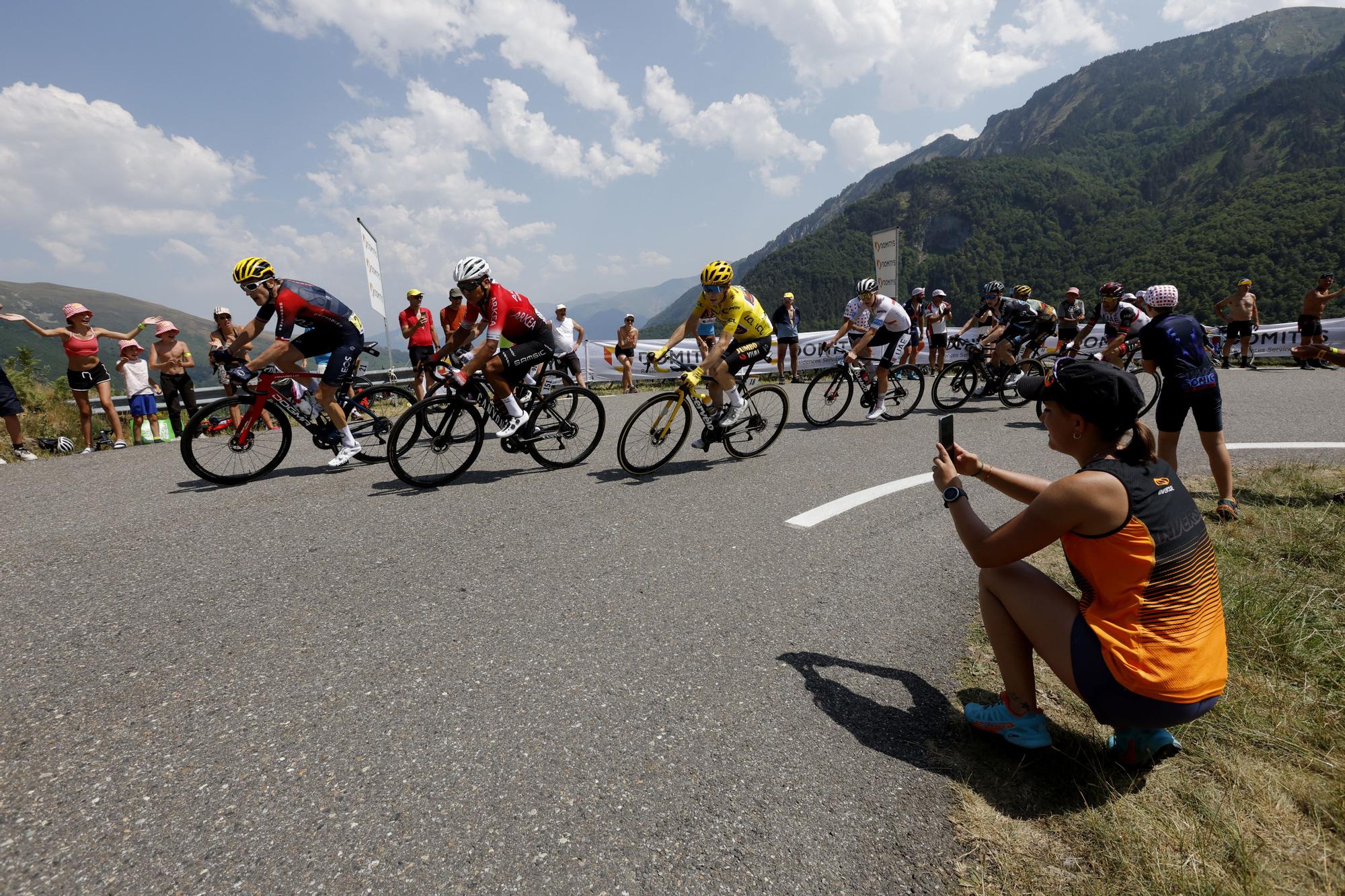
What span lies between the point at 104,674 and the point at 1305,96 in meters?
259

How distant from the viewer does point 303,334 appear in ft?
20.6

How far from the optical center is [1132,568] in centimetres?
198

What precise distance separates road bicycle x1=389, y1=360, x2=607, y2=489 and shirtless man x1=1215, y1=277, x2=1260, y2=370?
17037 millimetres

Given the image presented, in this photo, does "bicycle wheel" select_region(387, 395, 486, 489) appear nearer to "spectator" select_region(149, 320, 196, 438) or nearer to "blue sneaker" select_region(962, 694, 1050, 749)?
"blue sneaker" select_region(962, 694, 1050, 749)

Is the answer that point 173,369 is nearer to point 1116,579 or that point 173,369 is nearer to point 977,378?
point 1116,579

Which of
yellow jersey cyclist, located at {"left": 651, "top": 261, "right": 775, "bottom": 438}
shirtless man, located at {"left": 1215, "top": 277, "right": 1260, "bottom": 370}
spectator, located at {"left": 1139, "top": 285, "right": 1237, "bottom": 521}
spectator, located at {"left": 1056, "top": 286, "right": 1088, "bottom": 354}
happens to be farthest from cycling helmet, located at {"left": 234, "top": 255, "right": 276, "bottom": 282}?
shirtless man, located at {"left": 1215, "top": 277, "right": 1260, "bottom": 370}

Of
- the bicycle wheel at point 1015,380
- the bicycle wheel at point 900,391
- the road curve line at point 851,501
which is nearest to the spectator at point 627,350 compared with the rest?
the bicycle wheel at point 900,391

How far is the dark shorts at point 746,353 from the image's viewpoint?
6727mm

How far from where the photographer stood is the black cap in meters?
2.09

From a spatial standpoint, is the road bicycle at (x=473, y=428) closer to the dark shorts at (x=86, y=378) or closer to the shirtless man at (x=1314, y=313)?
the dark shorts at (x=86, y=378)

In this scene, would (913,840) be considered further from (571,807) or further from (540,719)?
(540,719)

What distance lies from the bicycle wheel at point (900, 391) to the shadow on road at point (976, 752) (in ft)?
23.8

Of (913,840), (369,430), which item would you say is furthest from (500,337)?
(913,840)

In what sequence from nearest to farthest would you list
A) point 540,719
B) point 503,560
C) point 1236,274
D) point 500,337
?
point 540,719 → point 503,560 → point 500,337 → point 1236,274
